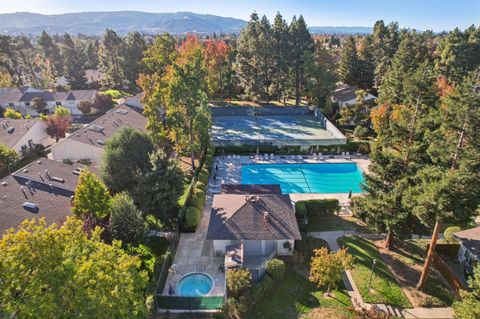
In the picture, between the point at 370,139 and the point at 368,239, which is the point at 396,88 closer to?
the point at 370,139

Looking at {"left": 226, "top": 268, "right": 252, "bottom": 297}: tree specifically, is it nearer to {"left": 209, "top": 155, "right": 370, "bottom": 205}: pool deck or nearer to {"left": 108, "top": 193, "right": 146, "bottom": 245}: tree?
{"left": 108, "top": 193, "right": 146, "bottom": 245}: tree

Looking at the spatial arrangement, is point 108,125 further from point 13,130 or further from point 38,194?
point 38,194

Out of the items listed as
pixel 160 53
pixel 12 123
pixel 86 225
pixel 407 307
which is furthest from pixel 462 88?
pixel 12 123

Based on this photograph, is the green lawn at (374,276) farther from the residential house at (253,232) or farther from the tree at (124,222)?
the tree at (124,222)

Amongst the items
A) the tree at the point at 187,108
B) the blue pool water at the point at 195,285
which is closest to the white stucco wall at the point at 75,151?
the tree at the point at 187,108

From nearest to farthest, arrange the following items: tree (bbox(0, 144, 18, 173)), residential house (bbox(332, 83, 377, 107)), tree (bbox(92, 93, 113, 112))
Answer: tree (bbox(0, 144, 18, 173))
residential house (bbox(332, 83, 377, 107))
tree (bbox(92, 93, 113, 112))

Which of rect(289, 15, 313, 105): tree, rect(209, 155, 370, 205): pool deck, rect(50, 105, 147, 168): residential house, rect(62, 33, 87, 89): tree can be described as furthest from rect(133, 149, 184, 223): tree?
rect(62, 33, 87, 89): tree
